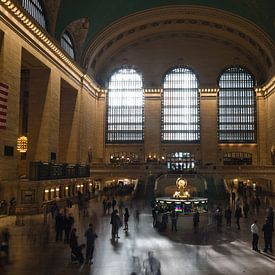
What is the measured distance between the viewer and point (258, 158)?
141 feet

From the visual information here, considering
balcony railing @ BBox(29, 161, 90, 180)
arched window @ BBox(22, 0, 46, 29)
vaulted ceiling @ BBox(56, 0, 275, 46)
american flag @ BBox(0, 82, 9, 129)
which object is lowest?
balcony railing @ BBox(29, 161, 90, 180)

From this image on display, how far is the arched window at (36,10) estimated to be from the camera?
83.4 feet

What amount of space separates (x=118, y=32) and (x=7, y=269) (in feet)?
107

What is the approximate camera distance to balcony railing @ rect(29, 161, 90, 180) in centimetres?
2180

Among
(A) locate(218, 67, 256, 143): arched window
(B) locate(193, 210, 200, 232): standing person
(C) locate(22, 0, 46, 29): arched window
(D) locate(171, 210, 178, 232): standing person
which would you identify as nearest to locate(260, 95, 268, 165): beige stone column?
(A) locate(218, 67, 256, 143): arched window

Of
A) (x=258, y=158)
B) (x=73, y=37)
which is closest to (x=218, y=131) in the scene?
(x=258, y=158)

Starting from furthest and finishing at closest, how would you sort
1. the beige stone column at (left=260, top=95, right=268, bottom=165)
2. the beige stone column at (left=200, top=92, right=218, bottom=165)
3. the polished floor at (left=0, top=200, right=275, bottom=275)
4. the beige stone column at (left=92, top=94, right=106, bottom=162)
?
1. the beige stone column at (left=92, top=94, right=106, bottom=162)
2. the beige stone column at (left=200, top=92, right=218, bottom=165)
3. the beige stone column at (left=260, top=95, right=268, bottom=165)
4. the polished floor at (left=0, top=200, right=275, bottom=275)

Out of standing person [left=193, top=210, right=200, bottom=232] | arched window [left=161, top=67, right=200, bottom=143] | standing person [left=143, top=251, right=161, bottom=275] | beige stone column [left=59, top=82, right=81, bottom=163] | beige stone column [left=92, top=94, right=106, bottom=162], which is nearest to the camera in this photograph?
standing person [left=143, top=251, right=161, bottom=275]

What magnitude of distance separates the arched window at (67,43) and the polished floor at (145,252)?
1921 centimetres

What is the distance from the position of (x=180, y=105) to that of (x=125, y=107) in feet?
21.6

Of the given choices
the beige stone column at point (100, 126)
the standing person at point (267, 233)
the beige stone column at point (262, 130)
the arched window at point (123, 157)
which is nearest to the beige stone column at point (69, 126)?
the beige stone column at point (100, 126)

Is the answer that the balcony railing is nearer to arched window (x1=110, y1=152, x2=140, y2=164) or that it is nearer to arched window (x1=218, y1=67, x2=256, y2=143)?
arched window (x1=110, y1=152, x2=140, y2=164)

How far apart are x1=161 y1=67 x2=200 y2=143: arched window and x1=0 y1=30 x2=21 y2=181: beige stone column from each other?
2466 cm

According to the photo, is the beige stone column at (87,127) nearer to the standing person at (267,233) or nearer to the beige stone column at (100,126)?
the beige stone column at (100,126)
